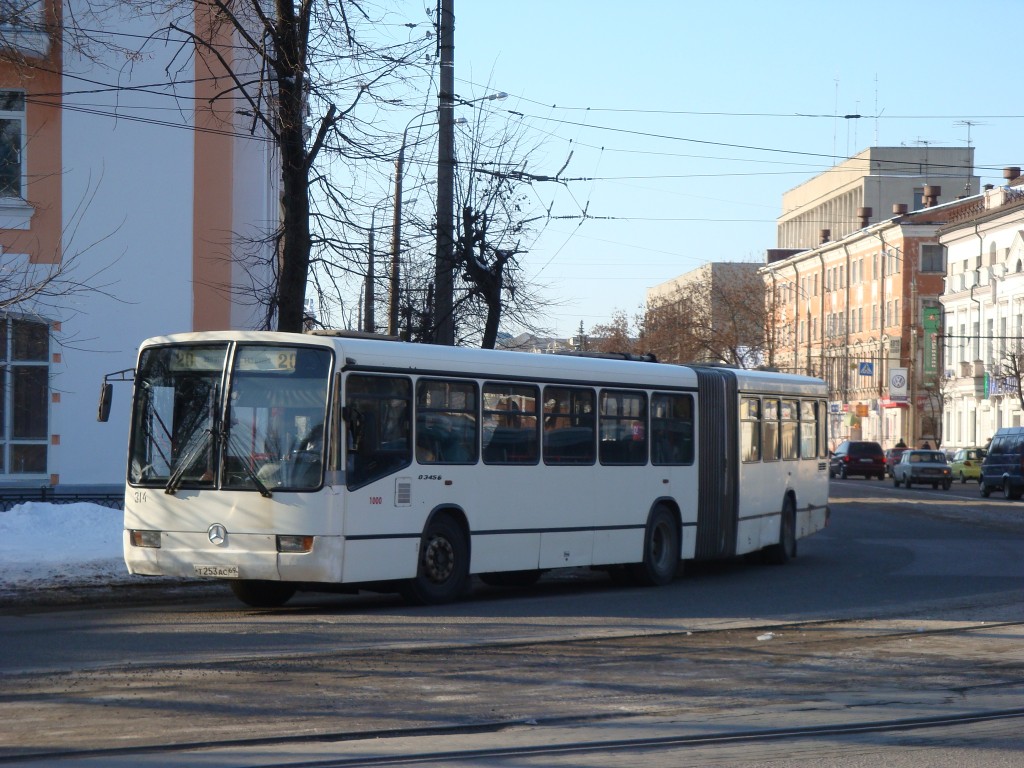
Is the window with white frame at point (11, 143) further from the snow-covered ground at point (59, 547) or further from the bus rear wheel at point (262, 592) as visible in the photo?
the bus rear wheel at point (262, 592)

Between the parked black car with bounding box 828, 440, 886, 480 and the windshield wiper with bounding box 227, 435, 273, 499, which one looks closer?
the windshield wiper with bounding box 227, 435, 273, 499

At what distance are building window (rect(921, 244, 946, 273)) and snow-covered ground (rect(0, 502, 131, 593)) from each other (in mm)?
72013

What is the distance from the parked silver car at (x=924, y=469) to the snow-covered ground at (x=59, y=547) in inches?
1712


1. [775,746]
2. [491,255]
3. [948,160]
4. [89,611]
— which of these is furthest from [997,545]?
[948,160]

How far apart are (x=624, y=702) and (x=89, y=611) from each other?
7.10m

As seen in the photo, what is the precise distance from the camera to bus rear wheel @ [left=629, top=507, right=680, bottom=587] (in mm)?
17656

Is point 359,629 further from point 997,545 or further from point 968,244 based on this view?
point 968,244

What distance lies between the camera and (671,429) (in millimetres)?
18484

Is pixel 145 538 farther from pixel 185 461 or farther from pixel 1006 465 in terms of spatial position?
pixel 1006 465

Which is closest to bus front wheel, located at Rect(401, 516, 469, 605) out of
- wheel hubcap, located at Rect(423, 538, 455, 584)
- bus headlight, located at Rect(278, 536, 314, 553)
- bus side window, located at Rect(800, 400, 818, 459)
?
wheel hubcap, located at Rect(423, 538, 455, 584)

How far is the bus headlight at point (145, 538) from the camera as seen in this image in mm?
13680

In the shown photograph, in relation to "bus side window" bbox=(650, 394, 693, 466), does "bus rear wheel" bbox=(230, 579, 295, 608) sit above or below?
below

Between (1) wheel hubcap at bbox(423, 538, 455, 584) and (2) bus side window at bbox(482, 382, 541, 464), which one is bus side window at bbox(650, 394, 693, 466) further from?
(1) wheel hubcap at bbox(423, 538, 455, 584)

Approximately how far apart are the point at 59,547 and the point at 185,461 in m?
4.44
